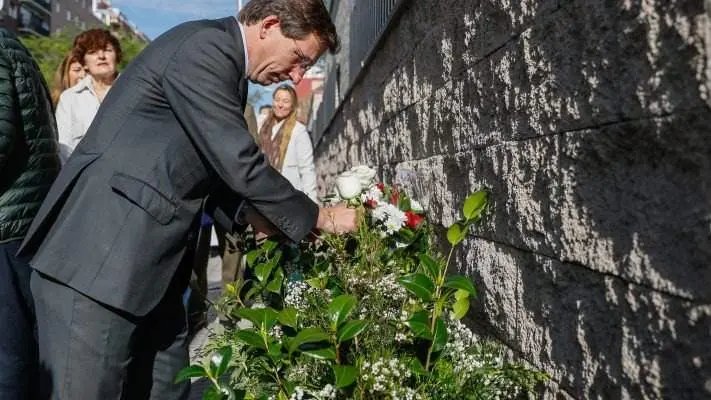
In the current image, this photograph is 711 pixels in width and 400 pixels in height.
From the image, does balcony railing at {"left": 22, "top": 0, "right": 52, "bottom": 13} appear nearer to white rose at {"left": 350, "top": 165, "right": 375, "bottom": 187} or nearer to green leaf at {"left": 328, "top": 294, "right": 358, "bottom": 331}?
white rose at {"left": 350, "top": 165, "right": 375, "bottom": 187}

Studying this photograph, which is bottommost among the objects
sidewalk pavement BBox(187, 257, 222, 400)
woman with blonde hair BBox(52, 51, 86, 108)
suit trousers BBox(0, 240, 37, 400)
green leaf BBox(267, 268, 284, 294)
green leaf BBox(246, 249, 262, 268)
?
sidewalk pavement BBox(187, 257, 222, 400)

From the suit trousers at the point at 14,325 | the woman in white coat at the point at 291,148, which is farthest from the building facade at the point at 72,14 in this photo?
the suit trousers at the point at 14,325

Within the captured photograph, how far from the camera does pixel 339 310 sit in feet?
6.88

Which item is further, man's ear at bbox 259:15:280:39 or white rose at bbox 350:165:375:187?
white rose at bbox 350:165:375:187

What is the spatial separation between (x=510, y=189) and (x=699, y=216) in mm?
985

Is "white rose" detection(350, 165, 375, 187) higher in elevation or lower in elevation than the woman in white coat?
lower

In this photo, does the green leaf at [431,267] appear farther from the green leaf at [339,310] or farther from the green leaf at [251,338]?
the green leaf at [251,338]

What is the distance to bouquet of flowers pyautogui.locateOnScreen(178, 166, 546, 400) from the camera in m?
2.08

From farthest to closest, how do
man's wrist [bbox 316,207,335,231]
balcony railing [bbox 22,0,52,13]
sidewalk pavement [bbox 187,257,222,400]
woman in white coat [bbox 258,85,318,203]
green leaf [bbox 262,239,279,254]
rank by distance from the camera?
1. balcony railing [bbox 22,0,52,13]
2. woman in white coat [bbox 258,85,318,203]
3. sidewalk pavement [bbox 187,257,222,400]
4. green leaf [bbox 262,239,279,254]
5. man's wrist [bbox 316,207,335,231]

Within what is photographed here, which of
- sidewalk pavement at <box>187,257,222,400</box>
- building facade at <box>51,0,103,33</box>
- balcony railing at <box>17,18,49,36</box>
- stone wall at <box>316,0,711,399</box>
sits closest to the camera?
stone wall at <box>316,0,711,399</box>

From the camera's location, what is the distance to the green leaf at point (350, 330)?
204 cm

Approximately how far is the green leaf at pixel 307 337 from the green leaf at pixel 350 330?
39 mm

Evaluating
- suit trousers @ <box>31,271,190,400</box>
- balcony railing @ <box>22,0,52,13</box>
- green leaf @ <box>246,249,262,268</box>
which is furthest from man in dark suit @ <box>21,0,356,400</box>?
balcony railing @ <box>22,0,52,13</box>

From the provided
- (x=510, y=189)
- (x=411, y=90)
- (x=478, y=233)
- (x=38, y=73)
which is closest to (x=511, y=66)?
(x=510, y=189)
